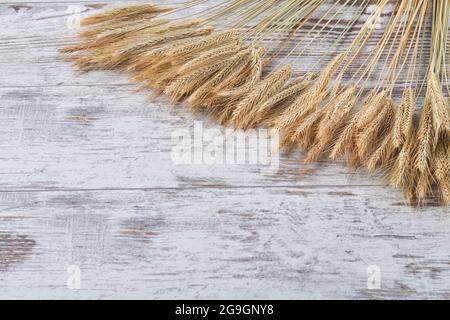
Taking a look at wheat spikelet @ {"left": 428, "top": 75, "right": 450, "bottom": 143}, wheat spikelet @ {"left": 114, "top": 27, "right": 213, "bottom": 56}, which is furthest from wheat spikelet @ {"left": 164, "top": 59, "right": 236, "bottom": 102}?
wheat spikelet @ {"left": 428, "top": 75, "right": 450, "bottom": 143}

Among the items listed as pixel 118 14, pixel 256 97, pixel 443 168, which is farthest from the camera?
pixel 118 14

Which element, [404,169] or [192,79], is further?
[192,79]

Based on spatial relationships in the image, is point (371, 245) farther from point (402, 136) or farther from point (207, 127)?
point (207, 127)

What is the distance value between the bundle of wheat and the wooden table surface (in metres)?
0.08

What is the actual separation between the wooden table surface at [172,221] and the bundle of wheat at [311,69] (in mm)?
78

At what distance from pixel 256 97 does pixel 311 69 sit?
0.22m

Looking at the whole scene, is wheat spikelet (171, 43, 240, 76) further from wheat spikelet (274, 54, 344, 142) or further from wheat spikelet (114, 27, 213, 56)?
wheat spikelet (274, 54, 344, 142)

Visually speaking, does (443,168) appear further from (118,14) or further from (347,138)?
(118,14)

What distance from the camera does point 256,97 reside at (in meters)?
1.26

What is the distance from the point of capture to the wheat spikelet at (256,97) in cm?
125

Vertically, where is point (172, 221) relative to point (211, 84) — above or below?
below

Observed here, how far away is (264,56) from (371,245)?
54 cm

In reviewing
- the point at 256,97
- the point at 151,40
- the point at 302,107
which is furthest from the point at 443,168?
the point at 151,40
